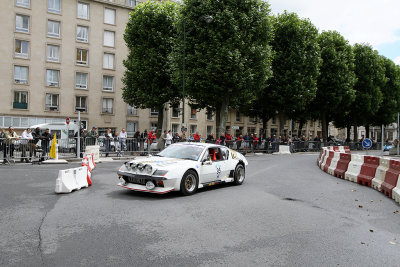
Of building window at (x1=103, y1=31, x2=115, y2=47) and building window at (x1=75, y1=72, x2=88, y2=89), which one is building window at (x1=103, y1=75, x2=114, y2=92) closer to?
building window at (x1=75, y1=72, x2=88, y2=89)

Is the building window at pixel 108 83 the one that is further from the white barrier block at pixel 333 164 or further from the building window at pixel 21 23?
the white barrier block at pixel 333 164

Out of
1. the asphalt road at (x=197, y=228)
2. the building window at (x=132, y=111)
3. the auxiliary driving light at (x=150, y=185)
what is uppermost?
the building window at (x=132, y=111)

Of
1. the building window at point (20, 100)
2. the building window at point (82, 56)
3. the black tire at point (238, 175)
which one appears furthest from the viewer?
the building window at point (82, 56)

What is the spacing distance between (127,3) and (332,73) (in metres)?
26.8

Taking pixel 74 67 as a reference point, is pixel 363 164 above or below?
below

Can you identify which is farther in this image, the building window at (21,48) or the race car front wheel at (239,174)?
the building window at (21,48)

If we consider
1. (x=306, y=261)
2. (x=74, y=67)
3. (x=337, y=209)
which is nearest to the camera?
(x=306, y=261)

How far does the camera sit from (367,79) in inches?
1641

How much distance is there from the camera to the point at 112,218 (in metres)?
5.82

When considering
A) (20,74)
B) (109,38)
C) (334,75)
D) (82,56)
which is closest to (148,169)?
(334,75)

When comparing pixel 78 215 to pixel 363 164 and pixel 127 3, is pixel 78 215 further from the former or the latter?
pixel 127 3

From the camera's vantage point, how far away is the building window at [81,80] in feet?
131

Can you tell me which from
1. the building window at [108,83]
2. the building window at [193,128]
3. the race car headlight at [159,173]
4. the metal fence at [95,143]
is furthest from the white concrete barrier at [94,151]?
the building window at [193,128]

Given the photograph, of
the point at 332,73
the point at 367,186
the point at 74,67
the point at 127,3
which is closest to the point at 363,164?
the point at 367,186
